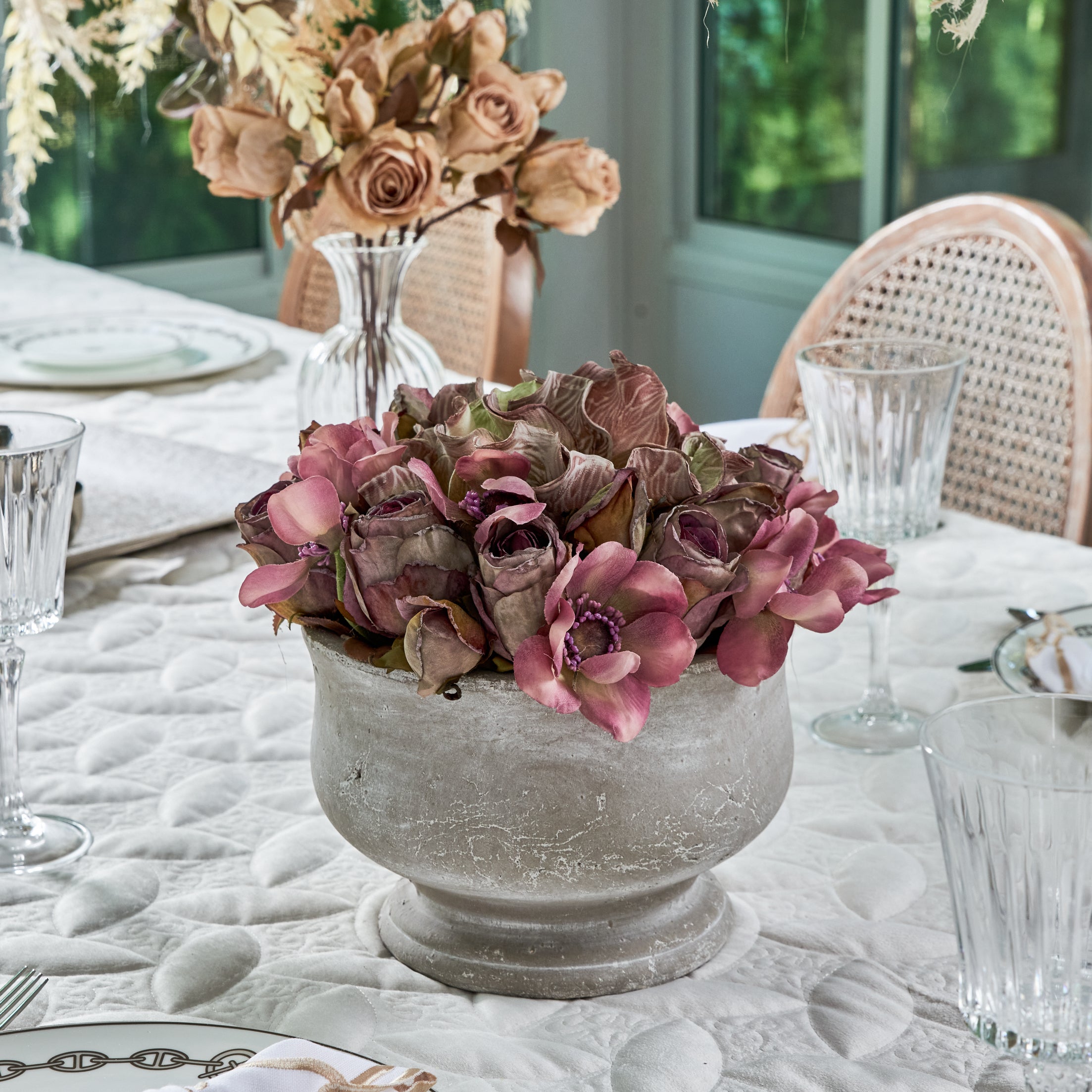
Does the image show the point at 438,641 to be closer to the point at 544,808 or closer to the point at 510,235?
the point at 544,808

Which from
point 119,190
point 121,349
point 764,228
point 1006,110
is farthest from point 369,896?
point 119,190

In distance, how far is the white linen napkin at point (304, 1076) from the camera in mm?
459

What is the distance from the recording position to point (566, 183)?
1.02 m

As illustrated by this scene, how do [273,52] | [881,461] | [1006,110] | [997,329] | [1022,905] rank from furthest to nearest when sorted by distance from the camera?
[1006,110] < [997,329] < [273,52] < [881,461] < [1022,905]

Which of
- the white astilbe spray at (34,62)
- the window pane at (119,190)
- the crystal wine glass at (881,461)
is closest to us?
Answer: the crystal wine glass at (881,461)

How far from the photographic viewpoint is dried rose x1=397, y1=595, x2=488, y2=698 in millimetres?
502

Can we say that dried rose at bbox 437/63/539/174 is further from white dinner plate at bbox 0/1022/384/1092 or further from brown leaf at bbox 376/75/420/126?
white dinner plate at bbox 0/1022/384/1092

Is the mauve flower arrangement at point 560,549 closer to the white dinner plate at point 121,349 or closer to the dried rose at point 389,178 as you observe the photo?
the dried rose at point 389,178

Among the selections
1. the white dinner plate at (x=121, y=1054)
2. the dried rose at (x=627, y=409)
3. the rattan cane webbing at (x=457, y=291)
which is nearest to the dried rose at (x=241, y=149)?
the dried rose at (x=627, y=409)

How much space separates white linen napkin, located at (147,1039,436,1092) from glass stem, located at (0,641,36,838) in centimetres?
27

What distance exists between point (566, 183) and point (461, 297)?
89 centimetres

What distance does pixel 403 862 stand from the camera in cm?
56

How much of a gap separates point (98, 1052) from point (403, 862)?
0.42ft

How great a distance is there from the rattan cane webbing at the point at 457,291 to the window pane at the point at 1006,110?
1.16 m
